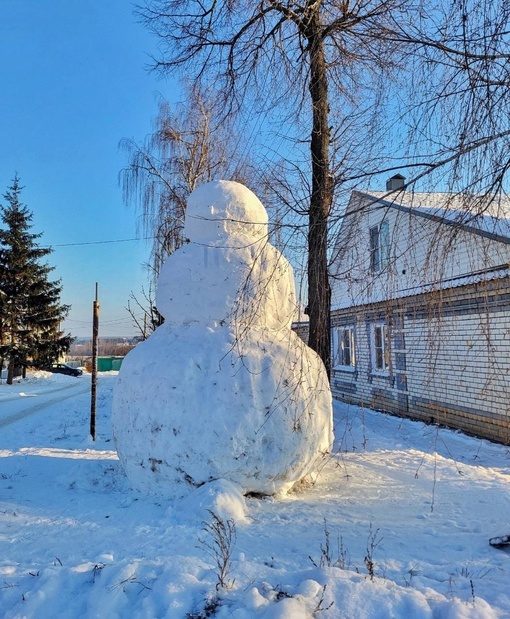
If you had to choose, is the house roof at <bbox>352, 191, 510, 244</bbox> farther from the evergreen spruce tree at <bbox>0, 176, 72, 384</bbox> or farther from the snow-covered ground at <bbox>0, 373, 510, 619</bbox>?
the evergreen spruce tree at <bbox>0, 176, 72, 384</bbox>

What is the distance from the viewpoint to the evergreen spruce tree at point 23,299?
77.0 ft

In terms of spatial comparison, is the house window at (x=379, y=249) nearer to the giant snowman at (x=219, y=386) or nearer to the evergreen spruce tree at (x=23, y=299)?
the giant snowman at (x=219, y=386)

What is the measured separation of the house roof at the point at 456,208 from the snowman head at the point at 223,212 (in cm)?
241

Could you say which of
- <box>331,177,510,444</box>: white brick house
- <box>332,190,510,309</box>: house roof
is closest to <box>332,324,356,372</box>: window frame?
<box>331,177,510,444</box>: white brick house

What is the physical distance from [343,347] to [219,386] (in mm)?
11630

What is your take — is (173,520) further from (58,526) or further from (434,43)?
(434,43)

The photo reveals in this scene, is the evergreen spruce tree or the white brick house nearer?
the white brick house

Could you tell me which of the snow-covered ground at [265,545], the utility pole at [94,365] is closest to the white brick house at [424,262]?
the snow-covered ground at [265,545]

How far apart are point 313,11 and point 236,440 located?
4563mm

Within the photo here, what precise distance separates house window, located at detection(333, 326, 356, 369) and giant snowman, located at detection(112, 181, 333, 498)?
1009cm

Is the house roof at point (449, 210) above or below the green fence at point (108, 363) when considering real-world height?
above

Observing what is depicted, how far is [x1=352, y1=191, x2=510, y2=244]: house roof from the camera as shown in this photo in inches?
103

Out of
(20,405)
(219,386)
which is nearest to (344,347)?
(20,405)

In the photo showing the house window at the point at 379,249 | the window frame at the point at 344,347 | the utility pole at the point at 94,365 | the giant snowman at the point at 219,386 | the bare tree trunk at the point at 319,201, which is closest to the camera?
the bare tree trunk at the point at 319,201
